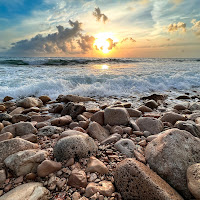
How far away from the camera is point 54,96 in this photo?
5.73m

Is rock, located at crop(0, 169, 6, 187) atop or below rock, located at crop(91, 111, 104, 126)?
atop

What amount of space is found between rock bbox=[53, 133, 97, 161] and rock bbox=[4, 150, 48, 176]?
0.19m

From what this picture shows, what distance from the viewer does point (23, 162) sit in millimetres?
1543

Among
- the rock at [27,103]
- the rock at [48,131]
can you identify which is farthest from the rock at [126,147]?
the rock at [27,103]

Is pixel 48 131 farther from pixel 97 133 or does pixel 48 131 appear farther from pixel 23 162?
pixel 23 162

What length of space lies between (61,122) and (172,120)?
2.27 m

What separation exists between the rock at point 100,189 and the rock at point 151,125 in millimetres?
1494

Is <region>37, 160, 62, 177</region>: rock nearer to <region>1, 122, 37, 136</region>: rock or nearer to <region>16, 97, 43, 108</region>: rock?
<region>1, 122, 37, 136</region>: rock

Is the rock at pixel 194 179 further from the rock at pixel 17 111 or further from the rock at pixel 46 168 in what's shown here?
the rock at pixel 17 111

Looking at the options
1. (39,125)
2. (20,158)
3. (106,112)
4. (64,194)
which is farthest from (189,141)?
(39,125)

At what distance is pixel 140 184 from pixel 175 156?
1.57 feet

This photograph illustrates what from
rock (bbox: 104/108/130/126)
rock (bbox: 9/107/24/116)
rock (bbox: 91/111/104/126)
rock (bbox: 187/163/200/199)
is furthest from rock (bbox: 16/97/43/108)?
rock (bbox: 187/163/200/199)

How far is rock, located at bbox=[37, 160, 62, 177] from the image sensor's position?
1.51m

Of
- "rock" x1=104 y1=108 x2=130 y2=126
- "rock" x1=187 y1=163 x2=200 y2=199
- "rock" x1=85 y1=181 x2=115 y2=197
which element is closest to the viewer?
"rock" x1=187 y1=163 x2=200 y2=199
